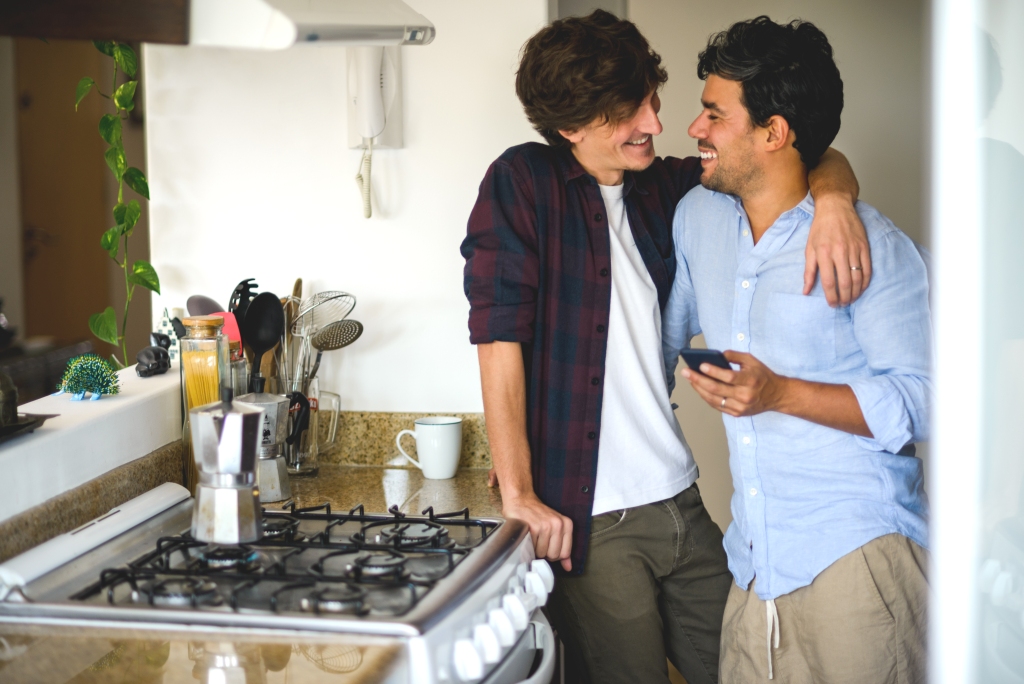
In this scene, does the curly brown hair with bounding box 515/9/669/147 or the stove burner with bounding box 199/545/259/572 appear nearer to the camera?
the stove burner with bounding box 199/545/259/572

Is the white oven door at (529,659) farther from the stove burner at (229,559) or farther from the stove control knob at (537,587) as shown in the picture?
the stove burner at (229,559)

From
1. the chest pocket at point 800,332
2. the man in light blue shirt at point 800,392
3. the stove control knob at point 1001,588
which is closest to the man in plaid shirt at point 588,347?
the man in light blue shirt at point 800,392

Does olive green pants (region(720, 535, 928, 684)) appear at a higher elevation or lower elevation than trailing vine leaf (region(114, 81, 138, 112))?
lower

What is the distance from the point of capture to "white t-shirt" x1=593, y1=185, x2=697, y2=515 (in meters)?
1.52

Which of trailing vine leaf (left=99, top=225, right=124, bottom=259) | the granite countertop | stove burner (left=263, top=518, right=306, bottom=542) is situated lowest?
the granite countertop

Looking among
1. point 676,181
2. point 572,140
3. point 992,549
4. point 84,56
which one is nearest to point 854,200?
point 676,181

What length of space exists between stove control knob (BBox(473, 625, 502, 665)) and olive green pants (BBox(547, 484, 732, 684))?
48cm

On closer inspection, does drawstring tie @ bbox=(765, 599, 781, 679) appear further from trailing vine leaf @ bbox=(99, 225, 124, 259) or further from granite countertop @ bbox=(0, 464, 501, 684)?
trailing vine leaf @ bbox=(99, 225, 124, 259)

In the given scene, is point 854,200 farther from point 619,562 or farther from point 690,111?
point 690,111

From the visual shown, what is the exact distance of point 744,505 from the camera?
1.45m

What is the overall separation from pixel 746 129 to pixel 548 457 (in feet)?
2.11

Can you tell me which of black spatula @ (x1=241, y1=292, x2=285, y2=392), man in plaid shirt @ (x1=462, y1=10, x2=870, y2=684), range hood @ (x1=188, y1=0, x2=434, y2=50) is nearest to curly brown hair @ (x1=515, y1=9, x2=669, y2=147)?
man in plaid shirt @ (x1=462, y1=10, x2=870, y2=684)

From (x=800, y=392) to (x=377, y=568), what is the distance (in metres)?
0.65

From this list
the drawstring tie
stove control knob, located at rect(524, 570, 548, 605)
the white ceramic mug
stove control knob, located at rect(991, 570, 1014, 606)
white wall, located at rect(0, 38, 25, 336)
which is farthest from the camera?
white wall, located at rect(0, 38, 25, 336)
